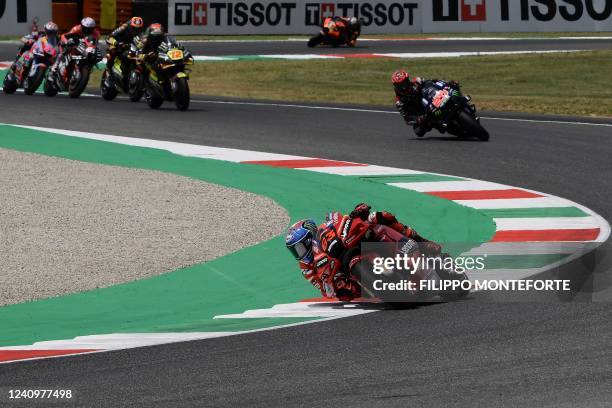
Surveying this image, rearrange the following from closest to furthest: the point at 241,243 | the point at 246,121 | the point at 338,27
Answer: the point at 241,243 → the point at 246,121 → the point at 338,27

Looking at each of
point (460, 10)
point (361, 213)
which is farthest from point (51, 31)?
point (460, 10)

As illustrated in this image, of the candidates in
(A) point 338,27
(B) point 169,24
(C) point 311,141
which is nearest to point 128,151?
(C) point 311,141

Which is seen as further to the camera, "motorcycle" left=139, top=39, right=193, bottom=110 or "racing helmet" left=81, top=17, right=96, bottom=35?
"racing helmet" left=81, top=17, right=96, bottom=35

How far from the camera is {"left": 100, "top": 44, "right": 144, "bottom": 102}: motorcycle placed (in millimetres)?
23562

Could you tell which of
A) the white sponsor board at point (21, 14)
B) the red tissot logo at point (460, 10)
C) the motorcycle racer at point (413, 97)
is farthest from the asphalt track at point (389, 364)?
the red tissot logo at point (460, 10)

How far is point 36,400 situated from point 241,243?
4982 millimetres

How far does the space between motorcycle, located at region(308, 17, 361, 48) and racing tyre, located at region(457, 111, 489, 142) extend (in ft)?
66.8

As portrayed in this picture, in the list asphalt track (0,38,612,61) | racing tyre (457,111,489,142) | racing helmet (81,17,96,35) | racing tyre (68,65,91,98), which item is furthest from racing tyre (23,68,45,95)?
racing tyre (457,111,489,142)

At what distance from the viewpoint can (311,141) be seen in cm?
1825

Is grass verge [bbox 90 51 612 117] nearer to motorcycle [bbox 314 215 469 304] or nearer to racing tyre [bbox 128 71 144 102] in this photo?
racing tyre [bbox 128 71 144 102]

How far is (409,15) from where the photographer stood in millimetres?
43656

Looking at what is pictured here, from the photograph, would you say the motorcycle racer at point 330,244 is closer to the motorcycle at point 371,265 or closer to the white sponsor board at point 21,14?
the motorcycle at point 371,265

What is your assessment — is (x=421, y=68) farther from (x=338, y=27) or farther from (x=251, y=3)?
(x=251, y=3)

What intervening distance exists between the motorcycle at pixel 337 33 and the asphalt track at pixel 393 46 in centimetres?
27
